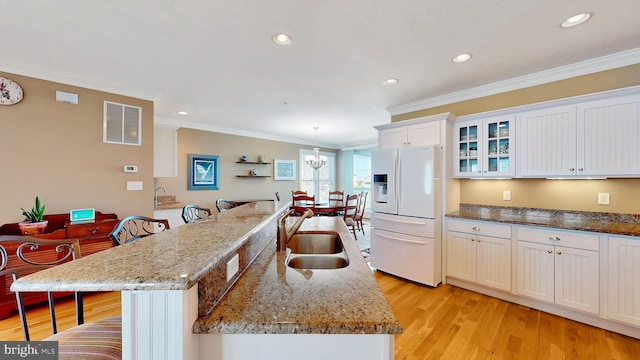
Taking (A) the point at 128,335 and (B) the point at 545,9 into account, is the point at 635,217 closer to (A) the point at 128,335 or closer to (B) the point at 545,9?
(B) the point at 545,9

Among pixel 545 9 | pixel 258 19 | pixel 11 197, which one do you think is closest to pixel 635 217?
pixel 545 9

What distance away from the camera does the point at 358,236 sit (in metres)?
5.39

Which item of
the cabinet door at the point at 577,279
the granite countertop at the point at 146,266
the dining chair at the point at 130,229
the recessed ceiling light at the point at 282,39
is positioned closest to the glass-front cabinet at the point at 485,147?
the cabinet door at the point at 577,279

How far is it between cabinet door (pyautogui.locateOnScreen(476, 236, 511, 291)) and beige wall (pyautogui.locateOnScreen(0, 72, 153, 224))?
420 cm

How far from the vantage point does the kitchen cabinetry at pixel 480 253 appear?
8.04ft

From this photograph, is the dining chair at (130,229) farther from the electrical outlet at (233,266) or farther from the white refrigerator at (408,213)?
the white refrigerator at (408,213)

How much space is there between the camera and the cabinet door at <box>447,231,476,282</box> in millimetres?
2678

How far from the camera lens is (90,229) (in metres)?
2.50

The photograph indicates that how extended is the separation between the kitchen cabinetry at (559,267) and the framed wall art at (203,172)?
200 inches

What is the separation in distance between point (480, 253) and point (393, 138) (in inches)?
67.4

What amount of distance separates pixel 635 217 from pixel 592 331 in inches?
43.1

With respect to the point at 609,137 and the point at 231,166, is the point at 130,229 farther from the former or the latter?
the point at 609,137

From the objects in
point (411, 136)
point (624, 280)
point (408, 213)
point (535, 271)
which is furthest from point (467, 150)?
point (624, 280)

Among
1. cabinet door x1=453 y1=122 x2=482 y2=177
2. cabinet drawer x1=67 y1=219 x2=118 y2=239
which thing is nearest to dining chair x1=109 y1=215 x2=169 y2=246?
cabinet drawer x1=67 y1=219 x2=118 y2=239
